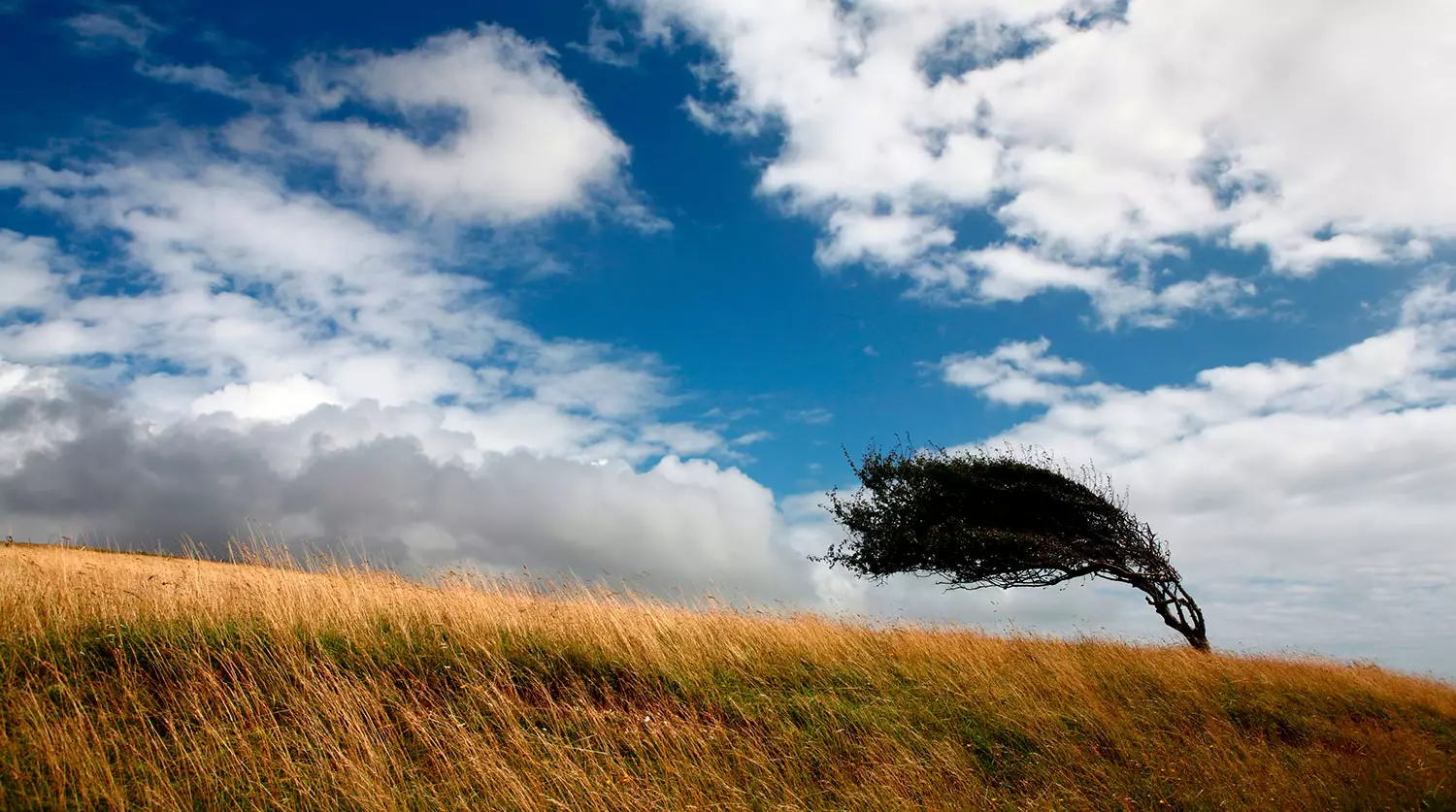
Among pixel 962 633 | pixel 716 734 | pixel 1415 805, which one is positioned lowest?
pixel 1415 805

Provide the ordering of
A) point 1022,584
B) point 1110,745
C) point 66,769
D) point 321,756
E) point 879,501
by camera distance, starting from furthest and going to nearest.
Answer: point 879,501 → point 1022,584 → point 1110,745 → point 321,756 → point 66,769

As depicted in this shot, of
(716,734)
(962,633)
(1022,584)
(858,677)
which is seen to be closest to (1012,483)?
(1022,584)

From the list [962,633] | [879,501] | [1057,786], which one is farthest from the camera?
[879,501]

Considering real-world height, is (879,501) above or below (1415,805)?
above

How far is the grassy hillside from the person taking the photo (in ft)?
24.0

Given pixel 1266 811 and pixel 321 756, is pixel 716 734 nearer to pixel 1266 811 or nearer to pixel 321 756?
pixel 321 756

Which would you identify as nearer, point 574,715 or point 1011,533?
point 574,715

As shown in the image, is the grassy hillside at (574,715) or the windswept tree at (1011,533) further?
the windswept tree at (1011,533)

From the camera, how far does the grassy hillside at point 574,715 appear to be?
730cm

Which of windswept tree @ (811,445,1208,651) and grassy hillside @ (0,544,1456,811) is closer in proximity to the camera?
grassy hillside @ (0,544,1456,811)

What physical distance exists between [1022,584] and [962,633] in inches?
218

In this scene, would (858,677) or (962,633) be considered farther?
(962,633)

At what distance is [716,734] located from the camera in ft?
28.9

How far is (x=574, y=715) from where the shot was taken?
9.18 m
